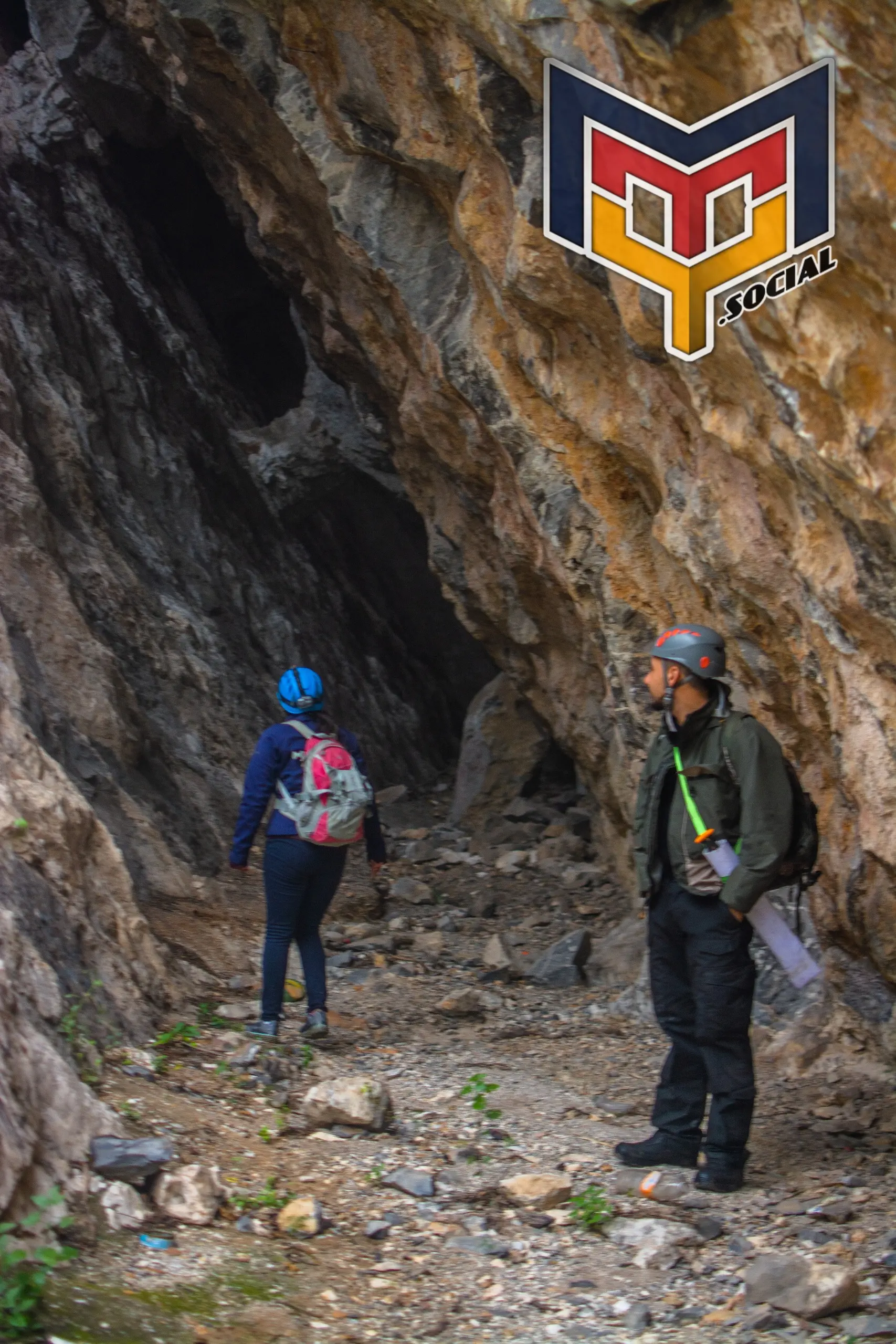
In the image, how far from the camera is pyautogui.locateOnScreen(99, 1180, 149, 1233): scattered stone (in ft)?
12.5

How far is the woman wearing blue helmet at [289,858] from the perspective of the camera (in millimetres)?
5906

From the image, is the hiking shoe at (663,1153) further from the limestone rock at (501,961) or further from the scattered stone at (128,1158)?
the limestone rock at (501,961)

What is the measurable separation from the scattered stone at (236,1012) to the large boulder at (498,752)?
5.38 metres

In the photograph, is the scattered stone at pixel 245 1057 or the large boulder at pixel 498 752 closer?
the scattered stone at pixel 245 1057

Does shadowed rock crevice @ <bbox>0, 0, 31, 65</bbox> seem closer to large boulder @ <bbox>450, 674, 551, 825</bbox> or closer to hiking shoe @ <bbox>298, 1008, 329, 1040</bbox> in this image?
large boulder @ <bbox>450, 674, 551, 825</bbox>

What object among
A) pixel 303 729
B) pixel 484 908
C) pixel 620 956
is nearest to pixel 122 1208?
pixel 303 729

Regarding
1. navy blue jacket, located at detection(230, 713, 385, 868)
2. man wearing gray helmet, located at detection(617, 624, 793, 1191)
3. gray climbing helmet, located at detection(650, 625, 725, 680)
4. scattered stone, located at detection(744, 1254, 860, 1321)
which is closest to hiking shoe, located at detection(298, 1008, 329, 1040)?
navy blue jacket, located at detection(230, 713, 385, 868)

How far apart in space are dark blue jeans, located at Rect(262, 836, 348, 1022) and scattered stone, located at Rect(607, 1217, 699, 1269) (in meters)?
2.17

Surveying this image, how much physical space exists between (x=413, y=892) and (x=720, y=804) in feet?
17.4

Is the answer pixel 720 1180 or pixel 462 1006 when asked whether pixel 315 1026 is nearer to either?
pixel 462 1006

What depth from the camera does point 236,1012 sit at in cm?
Answer: 628

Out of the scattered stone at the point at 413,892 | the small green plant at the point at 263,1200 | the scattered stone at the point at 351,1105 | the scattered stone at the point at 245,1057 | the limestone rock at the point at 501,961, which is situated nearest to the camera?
the small green plant at the point at 263,1200

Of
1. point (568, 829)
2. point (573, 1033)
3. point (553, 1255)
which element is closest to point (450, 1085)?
point (573, 1033)

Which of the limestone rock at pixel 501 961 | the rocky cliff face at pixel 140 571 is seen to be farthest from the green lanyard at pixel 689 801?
the limestone rock at pixel 501 961
